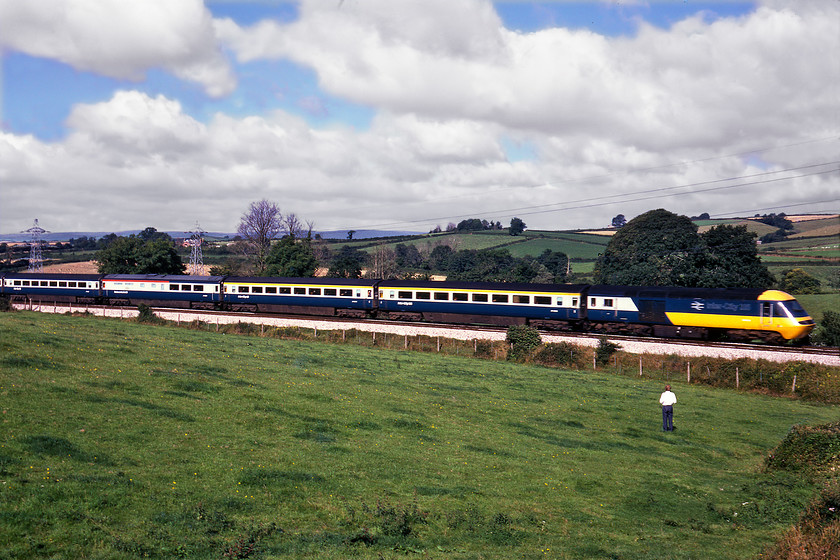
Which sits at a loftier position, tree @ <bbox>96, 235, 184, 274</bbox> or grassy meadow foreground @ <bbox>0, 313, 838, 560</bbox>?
tree @ <bbox>96, 235, 184, 274</bbox>

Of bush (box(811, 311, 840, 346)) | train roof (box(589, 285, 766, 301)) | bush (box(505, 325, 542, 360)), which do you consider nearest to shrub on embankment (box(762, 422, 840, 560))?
train roof (box(589, 285, 766, 301))

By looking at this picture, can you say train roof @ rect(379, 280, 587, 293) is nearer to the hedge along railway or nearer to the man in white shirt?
the hedge along railway

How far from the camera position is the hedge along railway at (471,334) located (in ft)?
139

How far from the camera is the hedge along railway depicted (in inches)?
1671

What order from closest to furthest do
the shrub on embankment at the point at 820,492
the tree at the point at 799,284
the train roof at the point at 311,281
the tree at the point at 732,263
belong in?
1. the shrub on embankment at the point at 820,492
2. the train roof at the point at 311,281
3. the tree at the point at 732,263
4. the tree at the point at 799,284

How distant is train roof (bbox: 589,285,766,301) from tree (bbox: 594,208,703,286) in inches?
1242

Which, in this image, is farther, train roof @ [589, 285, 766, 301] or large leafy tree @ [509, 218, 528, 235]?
large leafy tree @ [509, 218, 528, 235]

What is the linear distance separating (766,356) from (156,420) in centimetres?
4047

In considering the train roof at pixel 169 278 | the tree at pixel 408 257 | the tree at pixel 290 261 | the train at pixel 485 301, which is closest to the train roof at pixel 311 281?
the train at pixel 485 301

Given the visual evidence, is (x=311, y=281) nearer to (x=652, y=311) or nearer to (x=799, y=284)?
(x=652, y=311)

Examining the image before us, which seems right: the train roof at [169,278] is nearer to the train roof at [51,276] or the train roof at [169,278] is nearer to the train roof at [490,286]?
the train roof at [51,276]

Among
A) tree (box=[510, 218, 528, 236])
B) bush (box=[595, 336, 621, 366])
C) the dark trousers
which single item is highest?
tree (box=[510, 218, 528, 236])

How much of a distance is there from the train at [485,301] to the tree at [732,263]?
1253 inches

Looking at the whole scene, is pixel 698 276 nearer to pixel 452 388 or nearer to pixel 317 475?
pixel 452 388
